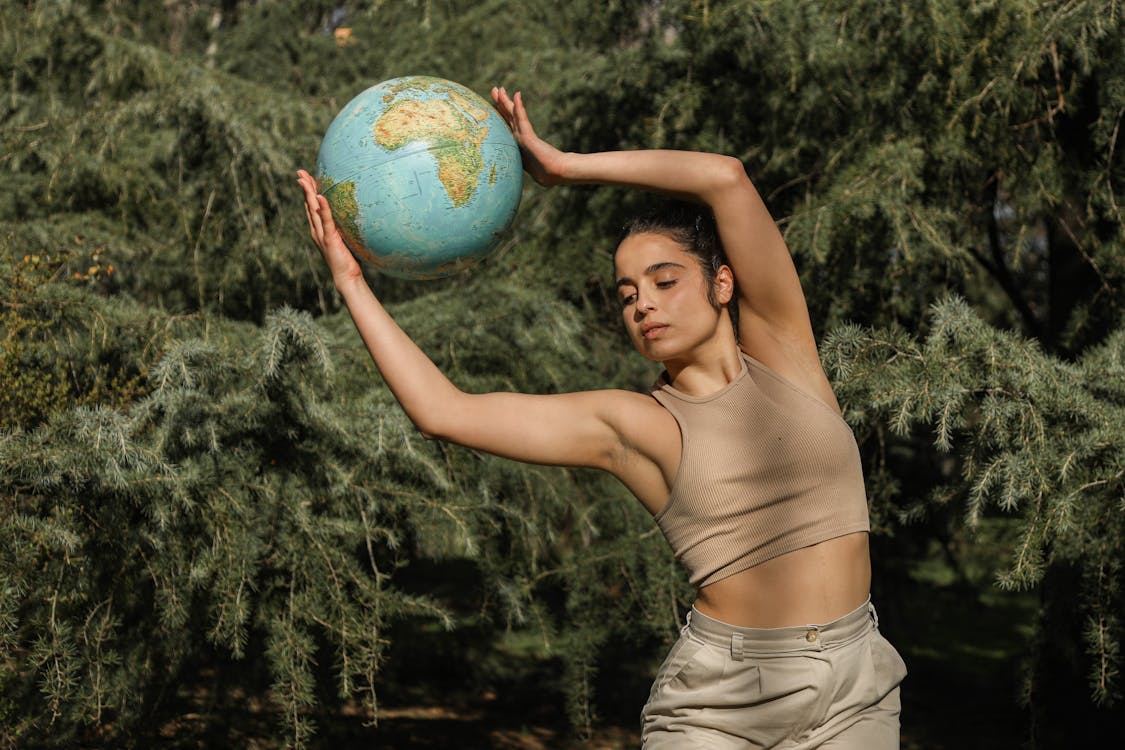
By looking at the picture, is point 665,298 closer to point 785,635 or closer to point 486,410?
point 486,410

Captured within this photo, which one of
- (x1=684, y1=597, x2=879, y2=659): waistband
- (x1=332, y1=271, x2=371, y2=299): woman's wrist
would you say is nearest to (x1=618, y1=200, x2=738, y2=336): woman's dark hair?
(x1=332, y1=271, x2=371, y2=299): woman's wrist

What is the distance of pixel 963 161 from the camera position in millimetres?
4871

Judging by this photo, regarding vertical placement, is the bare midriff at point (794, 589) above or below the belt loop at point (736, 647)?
above

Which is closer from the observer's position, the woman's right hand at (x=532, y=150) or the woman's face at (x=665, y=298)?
the woman's face at (x=665, y=298)

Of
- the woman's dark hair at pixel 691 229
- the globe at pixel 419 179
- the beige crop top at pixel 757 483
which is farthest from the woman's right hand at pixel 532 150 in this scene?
the beige crop top at pixel 757 483

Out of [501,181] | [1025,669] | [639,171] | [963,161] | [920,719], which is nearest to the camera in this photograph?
[639,171]

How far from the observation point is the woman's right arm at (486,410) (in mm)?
2387

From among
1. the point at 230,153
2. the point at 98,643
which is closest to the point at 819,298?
the point at 230,153

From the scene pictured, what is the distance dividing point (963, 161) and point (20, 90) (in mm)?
4927

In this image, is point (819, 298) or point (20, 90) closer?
point (819, 298)

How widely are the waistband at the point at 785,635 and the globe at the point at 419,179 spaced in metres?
1.12

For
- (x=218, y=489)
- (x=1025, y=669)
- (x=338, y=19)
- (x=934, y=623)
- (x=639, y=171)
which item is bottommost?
Answer: (x=934, y=623)

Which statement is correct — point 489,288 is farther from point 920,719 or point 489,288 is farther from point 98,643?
point 920,719

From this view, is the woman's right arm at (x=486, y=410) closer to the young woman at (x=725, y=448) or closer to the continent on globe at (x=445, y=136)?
the young woman at (x=725, y=448)
